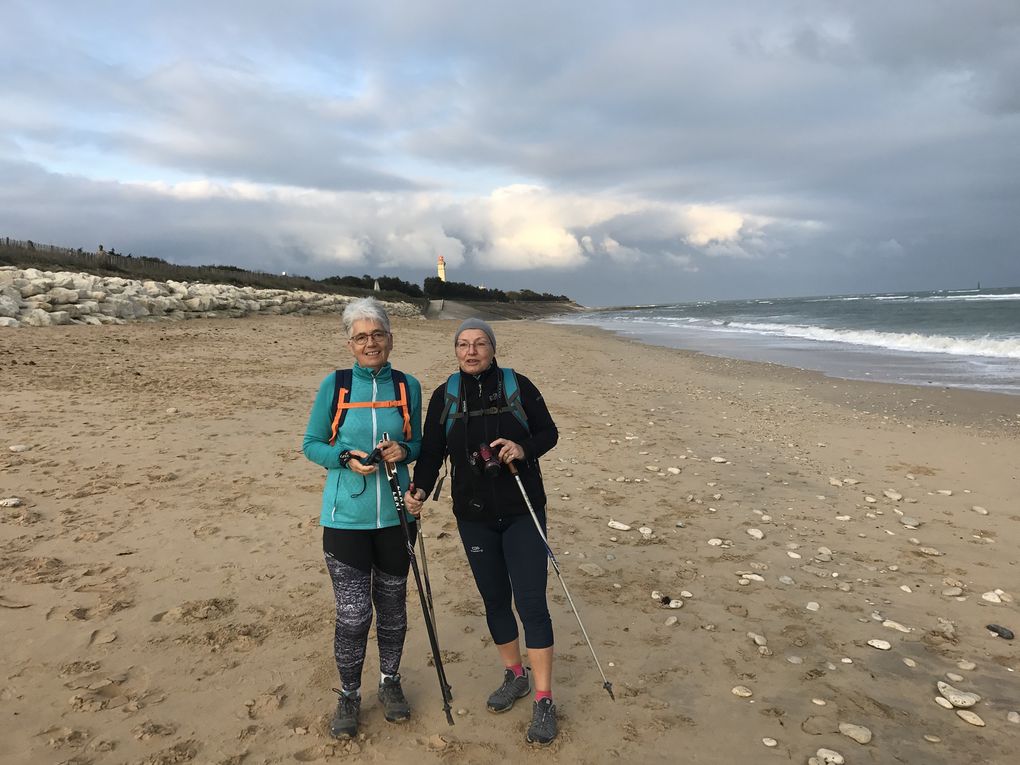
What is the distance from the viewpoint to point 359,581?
10.9ft

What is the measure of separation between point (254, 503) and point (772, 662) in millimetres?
4994

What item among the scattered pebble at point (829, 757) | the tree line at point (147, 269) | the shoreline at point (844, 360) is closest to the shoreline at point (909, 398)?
the shoreline at point (844, 360)

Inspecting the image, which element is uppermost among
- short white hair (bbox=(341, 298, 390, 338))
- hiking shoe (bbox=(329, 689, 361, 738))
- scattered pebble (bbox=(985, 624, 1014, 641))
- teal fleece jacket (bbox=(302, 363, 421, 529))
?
short white hair (bbox=(341, 298, 390, 338))

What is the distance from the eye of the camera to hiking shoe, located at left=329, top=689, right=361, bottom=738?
10.7ft

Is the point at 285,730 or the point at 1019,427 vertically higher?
the point at 1019,427

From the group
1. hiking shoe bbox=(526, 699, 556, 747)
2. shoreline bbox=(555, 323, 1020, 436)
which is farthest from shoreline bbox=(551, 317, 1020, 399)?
hiking shoe bbox=(526, 699, 556, 747)

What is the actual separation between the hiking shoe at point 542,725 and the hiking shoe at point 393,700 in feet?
2.30

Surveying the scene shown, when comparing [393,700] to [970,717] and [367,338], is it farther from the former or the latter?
[970,717]

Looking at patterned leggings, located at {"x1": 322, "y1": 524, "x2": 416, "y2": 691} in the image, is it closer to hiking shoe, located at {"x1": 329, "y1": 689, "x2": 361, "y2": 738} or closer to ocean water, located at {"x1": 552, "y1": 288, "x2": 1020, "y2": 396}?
hiking shoe, located at {"x1": 329, "y1": 689, "x2": 361, "y2": 738}

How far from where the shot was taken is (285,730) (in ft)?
10.9

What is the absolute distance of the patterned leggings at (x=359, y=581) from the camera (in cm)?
326

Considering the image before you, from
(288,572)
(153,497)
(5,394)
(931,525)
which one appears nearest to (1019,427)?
(931,525)

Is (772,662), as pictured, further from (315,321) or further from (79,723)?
(315,321)

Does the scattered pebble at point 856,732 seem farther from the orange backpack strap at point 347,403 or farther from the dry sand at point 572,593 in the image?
the orange backpack strap at point 347,403
